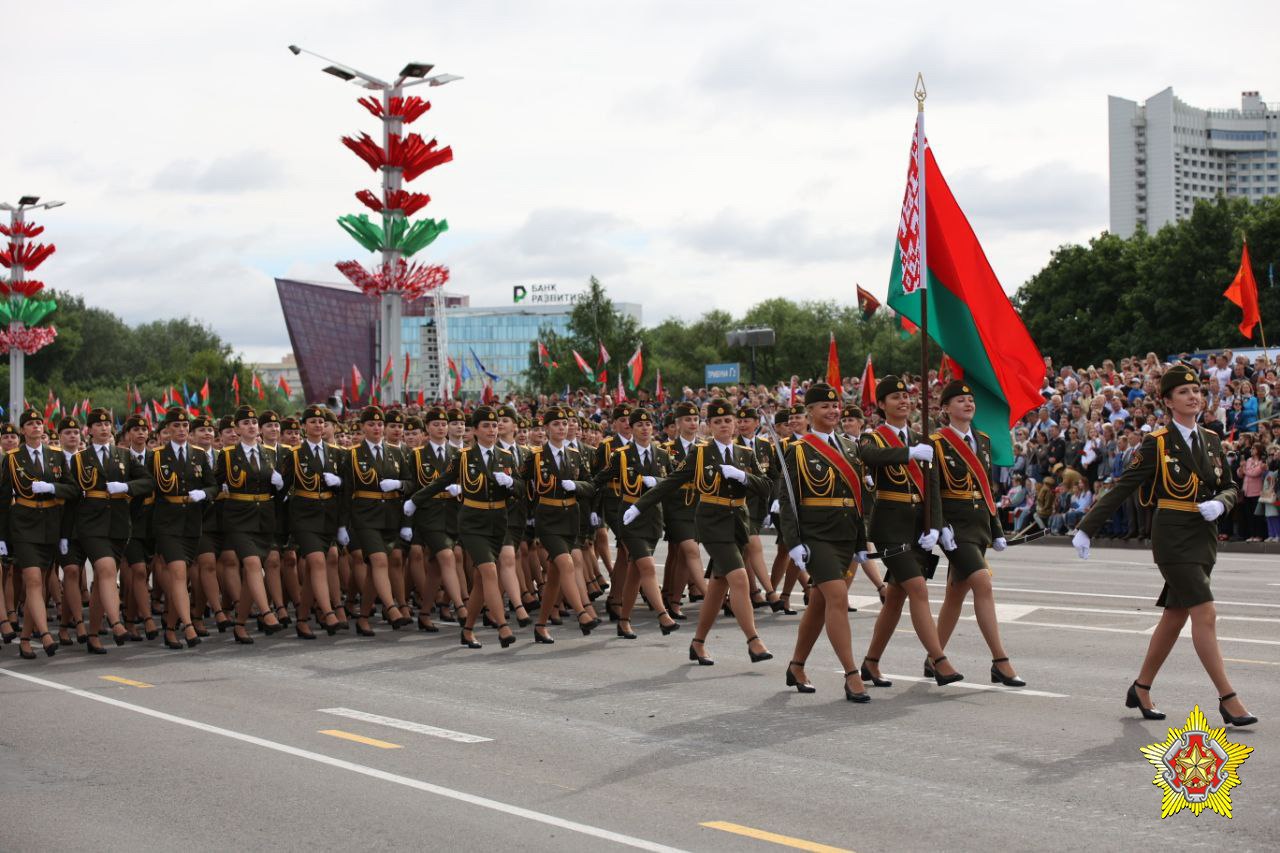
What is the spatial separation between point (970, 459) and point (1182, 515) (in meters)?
1.91

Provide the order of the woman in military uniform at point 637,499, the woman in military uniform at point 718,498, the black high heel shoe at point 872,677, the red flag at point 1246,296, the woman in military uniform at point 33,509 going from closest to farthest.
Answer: the black high heel shoe at point 872,677 → the woman in military uniform at point 718,498 → the woman in military uniform at point 637,499 → the woman in military uniform at point 33,509 → the red flag at point 1246,296

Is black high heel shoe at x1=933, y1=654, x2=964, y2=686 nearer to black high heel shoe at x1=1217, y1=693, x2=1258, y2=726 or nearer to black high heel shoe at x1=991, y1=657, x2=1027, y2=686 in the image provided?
black high heel shoe at x1=991, y1=657, x2=1027, y2=686

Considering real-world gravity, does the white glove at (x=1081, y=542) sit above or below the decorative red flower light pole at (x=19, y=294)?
below

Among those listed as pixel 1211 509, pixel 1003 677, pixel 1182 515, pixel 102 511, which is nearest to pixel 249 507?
pixel 102 511

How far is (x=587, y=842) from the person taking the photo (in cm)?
650

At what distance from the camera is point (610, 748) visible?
850cm

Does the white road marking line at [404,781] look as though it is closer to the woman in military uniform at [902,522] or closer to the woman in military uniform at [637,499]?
the woman in military uniform at [902,522]

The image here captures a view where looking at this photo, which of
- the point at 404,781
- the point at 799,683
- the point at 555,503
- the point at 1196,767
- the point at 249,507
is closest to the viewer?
the point at 1196,767

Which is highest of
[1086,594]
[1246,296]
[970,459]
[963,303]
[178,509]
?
[1246,296]

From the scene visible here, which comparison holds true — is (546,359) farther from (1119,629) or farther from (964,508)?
(964,508)

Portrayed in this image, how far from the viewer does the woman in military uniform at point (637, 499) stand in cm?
1329

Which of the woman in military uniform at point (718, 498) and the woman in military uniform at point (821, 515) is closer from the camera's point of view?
the woman in military uniform at point (821, 515)

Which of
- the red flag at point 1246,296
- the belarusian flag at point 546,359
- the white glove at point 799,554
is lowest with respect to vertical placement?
the white glove at point 799,554

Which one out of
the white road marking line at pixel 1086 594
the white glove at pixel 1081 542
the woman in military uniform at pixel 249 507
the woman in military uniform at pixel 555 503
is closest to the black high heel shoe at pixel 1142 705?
the white glove at pixel 1081 542
